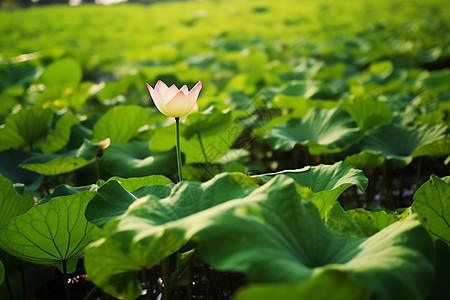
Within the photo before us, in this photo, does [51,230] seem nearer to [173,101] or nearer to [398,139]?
[173,101]

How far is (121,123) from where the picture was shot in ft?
5.38

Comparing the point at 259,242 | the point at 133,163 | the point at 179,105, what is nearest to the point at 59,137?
the point at 133,163

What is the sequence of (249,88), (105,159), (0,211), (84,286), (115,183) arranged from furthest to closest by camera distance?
(249,88) → (105,159) → (84,286) → (0,211) → (115,183)

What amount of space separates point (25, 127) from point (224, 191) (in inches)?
43.4

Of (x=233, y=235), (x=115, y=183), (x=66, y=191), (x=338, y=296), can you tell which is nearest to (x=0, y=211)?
(x=66, y=191)

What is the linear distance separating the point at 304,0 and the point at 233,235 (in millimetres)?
14107

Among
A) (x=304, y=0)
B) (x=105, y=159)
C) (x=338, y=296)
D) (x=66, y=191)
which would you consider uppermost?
(x=338, y=296)

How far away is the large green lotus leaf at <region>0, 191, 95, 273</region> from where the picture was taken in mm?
867

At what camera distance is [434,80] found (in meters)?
2.62

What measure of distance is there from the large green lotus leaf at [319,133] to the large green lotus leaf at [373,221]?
581mm

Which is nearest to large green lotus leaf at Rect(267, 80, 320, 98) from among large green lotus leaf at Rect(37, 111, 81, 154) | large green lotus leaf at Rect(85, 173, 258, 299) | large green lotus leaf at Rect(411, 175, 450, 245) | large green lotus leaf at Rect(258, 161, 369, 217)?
large green lotus leaf at Rect(37, 111, 81, 154)

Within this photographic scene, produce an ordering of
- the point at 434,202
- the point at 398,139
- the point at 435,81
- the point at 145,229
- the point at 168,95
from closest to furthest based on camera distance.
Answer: the point at 145,229 < the point at 434,202 < the point at 168,95 < the point at 398,139 < the point at 435,81

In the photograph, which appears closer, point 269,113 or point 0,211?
point 0,211

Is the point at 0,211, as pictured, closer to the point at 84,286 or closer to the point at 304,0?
the point at 84,286
